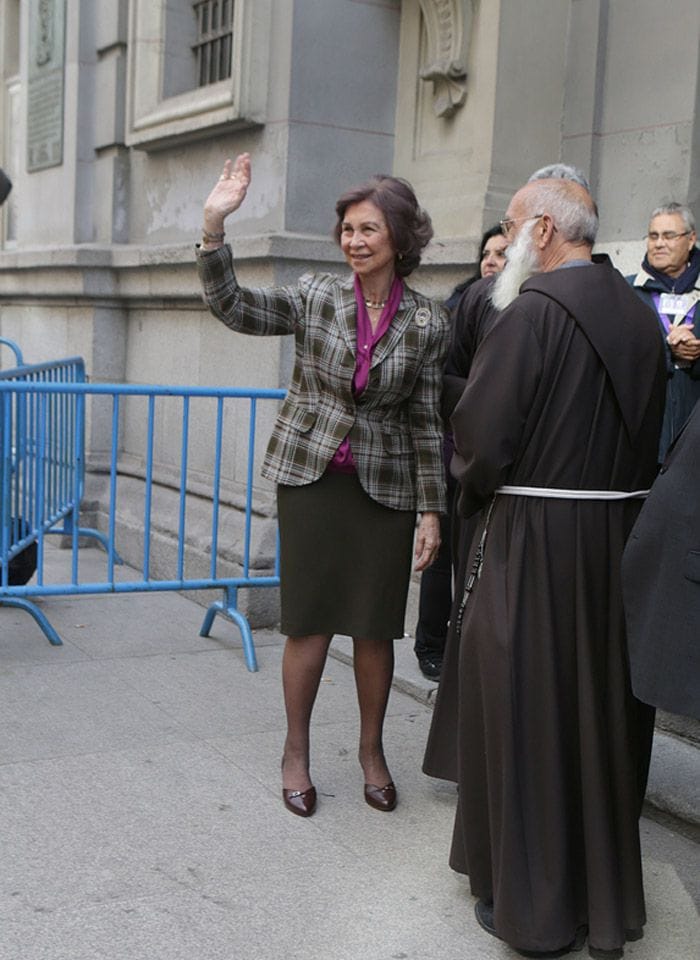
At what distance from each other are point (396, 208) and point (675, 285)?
1.54m

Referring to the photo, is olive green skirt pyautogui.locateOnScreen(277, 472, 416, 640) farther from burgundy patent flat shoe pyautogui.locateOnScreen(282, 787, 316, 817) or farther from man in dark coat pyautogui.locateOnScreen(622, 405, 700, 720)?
man in dark coat pyautogui.locateOnScreen(622, 405, 700, 720)

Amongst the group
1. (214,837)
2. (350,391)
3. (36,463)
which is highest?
(350,391)

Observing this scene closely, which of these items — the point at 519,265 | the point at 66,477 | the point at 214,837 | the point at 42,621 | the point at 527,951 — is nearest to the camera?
the point at 527,951

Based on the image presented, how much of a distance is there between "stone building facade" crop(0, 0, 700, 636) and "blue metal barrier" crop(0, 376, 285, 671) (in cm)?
100

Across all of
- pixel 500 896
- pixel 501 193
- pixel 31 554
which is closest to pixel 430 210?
pixel 501 193

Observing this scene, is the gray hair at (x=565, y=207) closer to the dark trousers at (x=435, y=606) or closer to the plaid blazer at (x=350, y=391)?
the plaid blazer at (x=350, y=391)

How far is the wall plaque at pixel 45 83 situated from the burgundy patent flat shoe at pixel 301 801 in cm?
650

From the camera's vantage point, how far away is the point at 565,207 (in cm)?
320

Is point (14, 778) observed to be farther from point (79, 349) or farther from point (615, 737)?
point (79, 349)

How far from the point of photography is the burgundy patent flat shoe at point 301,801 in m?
4.02

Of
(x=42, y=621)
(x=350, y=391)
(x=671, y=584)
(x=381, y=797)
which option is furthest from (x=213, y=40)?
(x=671, y=584)

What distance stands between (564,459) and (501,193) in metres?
3.41

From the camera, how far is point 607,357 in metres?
3.10

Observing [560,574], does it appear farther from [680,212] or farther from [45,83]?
[45,83]
